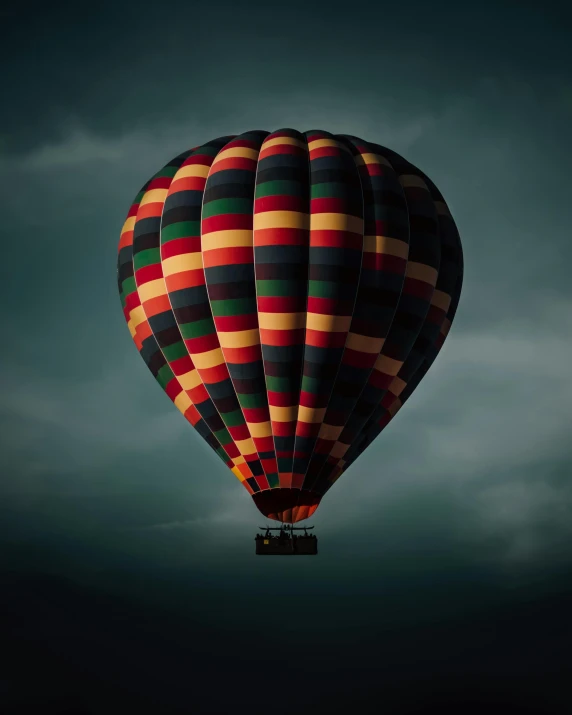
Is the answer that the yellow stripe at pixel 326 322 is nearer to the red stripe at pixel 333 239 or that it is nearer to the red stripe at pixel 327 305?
the red stripe at pixel 327 305

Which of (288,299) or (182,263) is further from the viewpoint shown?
(182,263)

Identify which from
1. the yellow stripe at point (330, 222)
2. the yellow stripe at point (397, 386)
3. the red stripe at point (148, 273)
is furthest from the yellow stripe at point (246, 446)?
the yellow stripe at point (330, 222)

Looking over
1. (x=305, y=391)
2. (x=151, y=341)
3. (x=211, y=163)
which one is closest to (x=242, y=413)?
(x=305, y=391)

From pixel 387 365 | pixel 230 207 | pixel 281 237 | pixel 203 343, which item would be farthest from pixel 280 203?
pixel 387 365

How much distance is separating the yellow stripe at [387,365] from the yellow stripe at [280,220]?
3.35 metres

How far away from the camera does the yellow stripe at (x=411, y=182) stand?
2047cm

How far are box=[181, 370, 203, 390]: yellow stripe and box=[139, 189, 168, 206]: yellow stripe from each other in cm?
406

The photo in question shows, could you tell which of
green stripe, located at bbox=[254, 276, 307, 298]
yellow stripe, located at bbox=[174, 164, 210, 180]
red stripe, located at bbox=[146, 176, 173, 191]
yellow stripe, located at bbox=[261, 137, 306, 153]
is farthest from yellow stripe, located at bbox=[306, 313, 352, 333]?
red stripe, located at bbox=[146, 176, 173, 191]

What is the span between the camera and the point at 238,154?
19766mm

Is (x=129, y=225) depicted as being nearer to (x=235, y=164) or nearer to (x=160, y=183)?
(x=160, y=183)

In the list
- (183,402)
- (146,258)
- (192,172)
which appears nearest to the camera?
(192,172)

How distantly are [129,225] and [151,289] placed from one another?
2.36m

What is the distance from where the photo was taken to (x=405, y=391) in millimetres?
20844

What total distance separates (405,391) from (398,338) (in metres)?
1.81
